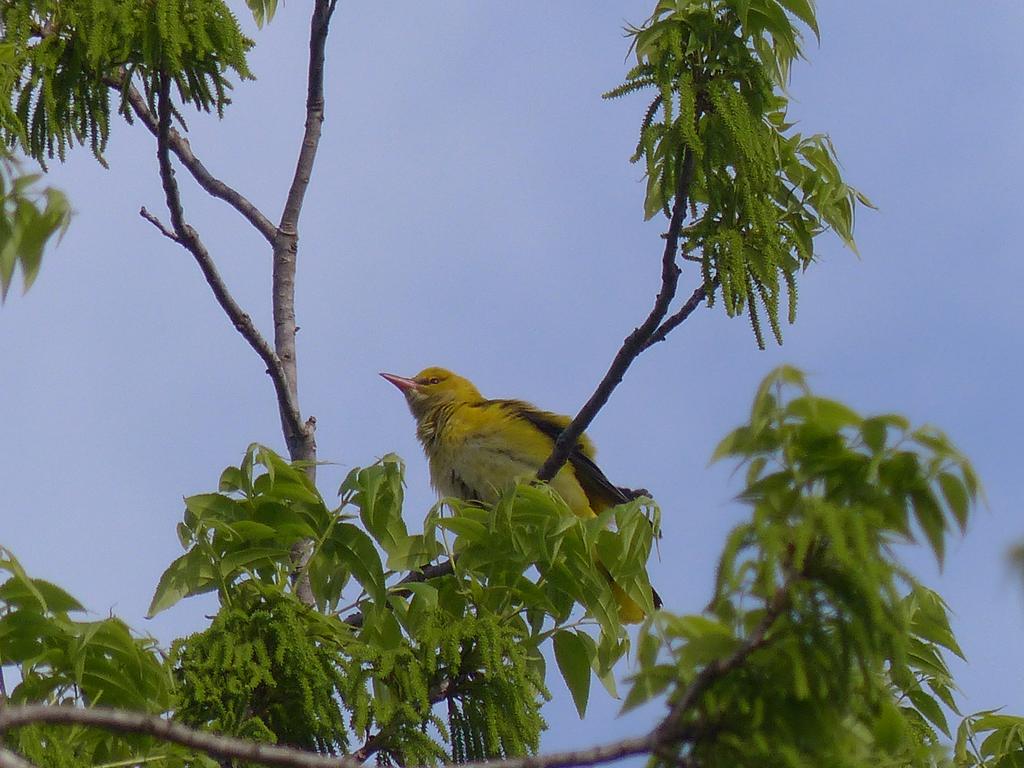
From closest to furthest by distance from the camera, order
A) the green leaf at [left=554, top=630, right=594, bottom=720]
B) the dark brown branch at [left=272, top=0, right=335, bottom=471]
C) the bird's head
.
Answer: the green leaf at [left=554, top=630, right=594, bottom=720] < the dark brown branch at [left=272, top=0, right=335, bottom=471] < the bird's head

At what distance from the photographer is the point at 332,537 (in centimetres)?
346

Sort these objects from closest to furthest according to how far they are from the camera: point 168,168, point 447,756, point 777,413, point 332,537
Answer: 1. point 777,413
2. point 447,756
3. point 332,537
4. point 168,168

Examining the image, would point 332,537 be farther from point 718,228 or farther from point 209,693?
point 718,228

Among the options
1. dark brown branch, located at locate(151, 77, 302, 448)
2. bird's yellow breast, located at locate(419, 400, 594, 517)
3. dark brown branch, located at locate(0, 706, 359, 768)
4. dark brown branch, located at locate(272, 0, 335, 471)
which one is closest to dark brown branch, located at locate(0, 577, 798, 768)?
dark brown branch, located at locate(0, 706, 359, 768)

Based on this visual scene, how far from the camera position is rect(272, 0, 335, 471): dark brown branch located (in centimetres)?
475

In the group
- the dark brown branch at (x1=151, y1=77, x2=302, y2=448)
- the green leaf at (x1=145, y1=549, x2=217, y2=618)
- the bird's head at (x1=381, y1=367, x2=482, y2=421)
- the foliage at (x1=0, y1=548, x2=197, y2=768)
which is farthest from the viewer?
the bird's head at (x1=381, y1=367, x2=482, y2=421)

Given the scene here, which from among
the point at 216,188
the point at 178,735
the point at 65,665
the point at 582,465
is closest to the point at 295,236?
the point at 216,188

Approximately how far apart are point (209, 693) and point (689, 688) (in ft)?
5.66

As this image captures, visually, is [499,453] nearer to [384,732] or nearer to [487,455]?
[487,455]

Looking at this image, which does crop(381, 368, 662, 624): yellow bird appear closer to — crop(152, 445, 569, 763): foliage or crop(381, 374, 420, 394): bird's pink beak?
crop(381, 374, 420, 394): bird's pink beak

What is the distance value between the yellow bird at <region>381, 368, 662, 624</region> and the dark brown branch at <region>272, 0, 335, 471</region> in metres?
1.66

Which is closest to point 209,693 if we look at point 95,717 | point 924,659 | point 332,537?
point 332,537

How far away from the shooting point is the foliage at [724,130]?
3449 mm

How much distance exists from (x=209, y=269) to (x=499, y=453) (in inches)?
99.6
